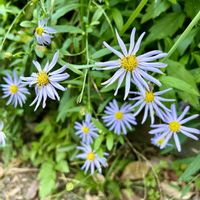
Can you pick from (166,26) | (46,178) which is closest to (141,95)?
(166,26)

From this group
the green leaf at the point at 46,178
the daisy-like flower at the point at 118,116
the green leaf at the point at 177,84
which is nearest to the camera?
the green leaf at the point at 177,84

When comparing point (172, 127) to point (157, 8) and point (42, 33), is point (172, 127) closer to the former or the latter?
point (157, 8)

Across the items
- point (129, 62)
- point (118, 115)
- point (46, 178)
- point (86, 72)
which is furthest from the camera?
point (46, 178)

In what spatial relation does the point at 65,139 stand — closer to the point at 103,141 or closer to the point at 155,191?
the point at 103,141

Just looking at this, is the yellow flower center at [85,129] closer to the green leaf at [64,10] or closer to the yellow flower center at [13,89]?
the yellow flower center at [13,89]

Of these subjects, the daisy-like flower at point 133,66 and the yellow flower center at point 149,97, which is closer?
the daisy-like flower at point 133,66

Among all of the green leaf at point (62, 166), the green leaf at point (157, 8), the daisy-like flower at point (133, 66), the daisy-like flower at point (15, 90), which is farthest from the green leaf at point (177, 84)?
the green leaf at point (62, 166)

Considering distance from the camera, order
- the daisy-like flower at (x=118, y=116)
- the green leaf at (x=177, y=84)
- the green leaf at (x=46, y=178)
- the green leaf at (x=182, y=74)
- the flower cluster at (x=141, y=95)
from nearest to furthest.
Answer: the flower cluster at (x=141, y=95) → the green leaf at (x=177, y=84) → the green leaf at (x=182, y=74) → the daisy-like flower at (x=118, y=116) → the green leaf at (x=46, y=178)
